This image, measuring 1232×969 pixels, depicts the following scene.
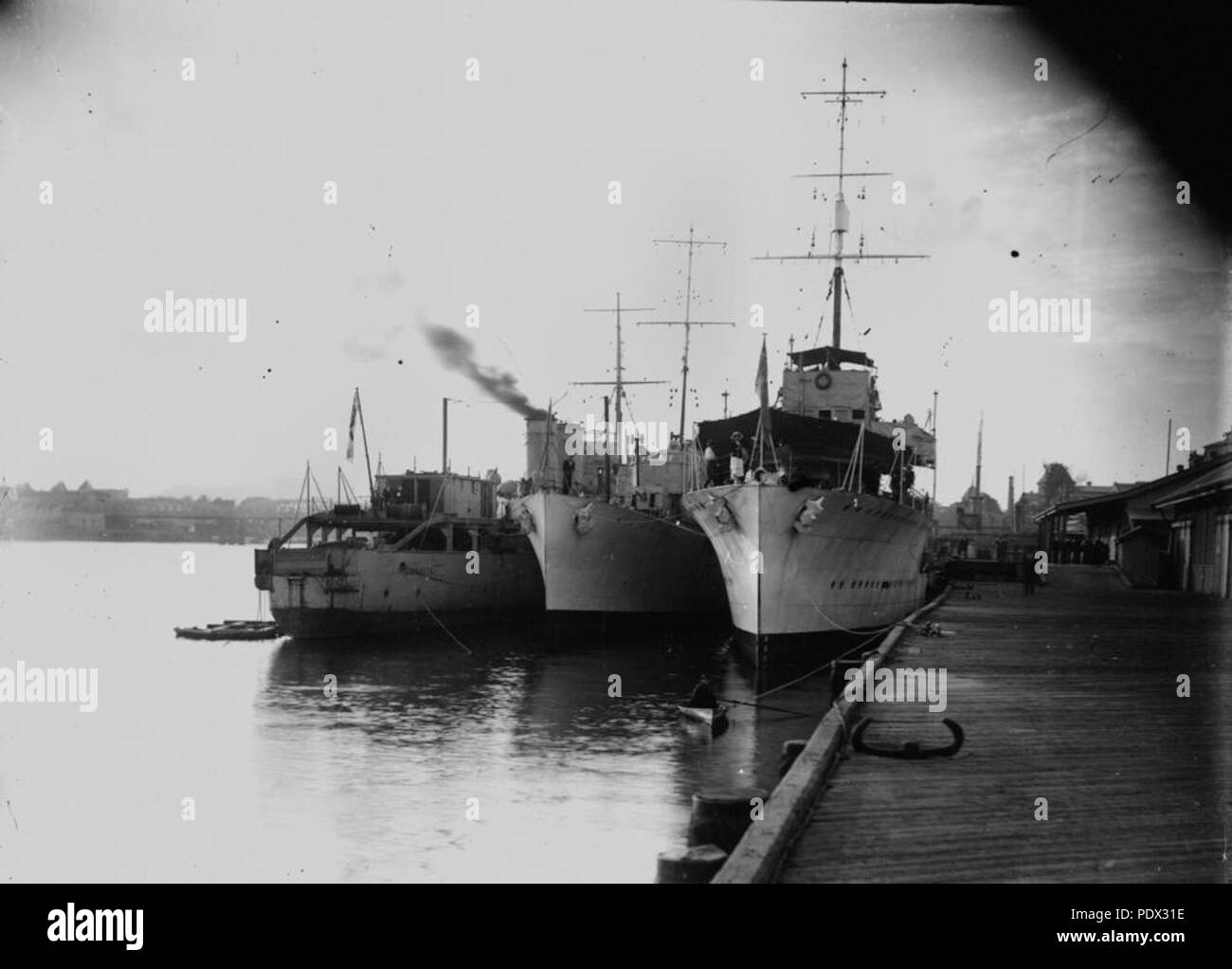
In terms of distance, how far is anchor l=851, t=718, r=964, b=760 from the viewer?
9410mm

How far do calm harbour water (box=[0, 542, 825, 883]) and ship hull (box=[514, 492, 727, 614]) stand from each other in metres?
2.32

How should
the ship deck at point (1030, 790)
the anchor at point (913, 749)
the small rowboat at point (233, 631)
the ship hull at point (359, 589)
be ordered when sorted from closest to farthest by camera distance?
the ship deck at point (1030, 790), the anchor at point (913, 749), the ship hull at point (359, 589), the small rowboat at point (233, 631)

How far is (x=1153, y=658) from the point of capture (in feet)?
55.0

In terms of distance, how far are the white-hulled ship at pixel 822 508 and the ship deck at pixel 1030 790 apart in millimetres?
8640

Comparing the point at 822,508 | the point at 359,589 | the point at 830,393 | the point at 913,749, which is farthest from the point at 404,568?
the point at 913,749

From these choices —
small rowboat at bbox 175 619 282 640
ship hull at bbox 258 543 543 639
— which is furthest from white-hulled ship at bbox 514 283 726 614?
small rowboat at bbox 175 619 282 640

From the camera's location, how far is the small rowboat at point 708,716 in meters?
A: 19.2

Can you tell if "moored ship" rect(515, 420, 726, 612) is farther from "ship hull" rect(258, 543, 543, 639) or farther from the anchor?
the anchor

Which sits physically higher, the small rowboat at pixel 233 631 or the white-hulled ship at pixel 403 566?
the white-hulled ship at pixel 403 566

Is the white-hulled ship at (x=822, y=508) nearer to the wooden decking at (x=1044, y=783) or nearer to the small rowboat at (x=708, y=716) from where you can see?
the small rowboat at (x=708, y=716)

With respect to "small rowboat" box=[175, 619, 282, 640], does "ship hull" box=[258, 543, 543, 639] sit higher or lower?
higher

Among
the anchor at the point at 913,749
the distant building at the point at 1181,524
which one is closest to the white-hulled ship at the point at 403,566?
the distant building at the point at 1181,524
